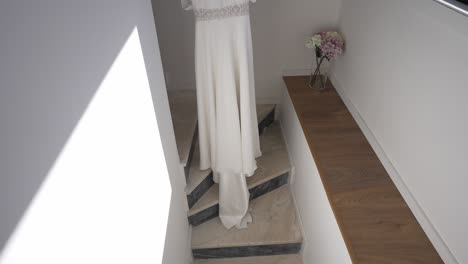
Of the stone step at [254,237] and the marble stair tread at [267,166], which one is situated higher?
the marble stair tread at [267,166]

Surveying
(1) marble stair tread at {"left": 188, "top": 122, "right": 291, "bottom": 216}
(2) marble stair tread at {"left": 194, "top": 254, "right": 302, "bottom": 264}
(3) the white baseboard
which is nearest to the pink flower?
(3) the white baseboard

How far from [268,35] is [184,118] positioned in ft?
2.99

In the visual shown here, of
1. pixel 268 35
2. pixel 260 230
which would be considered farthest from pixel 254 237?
pixel 268 35

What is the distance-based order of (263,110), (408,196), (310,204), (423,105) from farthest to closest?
(263,110) → (310,204) → (408,196) → (423,105)

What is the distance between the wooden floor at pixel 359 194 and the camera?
1088 mm

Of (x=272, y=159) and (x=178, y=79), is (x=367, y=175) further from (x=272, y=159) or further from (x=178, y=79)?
(x=178, y=79)

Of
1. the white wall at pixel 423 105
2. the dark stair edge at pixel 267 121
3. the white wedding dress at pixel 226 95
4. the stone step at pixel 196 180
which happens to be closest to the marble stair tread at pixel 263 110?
the dark stair edge at pixel 267 121

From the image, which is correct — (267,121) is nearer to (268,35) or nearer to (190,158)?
(268,35)

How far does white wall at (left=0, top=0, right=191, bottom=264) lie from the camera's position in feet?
1.37

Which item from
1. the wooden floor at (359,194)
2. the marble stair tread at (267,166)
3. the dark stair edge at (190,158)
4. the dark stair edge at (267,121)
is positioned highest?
the wooden floor at (359,194)

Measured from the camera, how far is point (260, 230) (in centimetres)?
192

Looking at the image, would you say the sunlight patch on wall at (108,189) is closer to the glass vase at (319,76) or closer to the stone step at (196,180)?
the stone step at (196,180)

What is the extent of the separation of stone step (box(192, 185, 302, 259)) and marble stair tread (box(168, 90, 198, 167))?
572 millimetres

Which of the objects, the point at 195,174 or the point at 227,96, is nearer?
the point at 227,96
